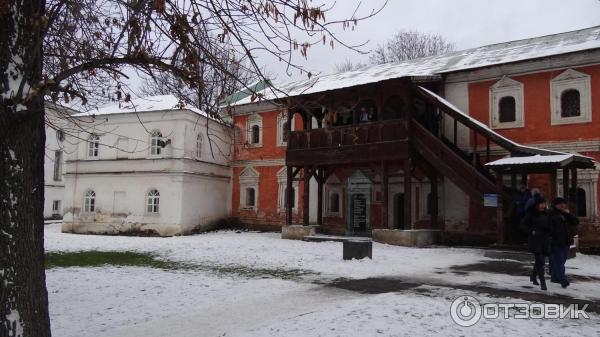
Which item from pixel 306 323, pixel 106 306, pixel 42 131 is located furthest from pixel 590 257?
pixel 42 131

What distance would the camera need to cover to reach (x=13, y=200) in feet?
12.8

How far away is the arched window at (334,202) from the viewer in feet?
71.6

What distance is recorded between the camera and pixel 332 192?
21969 mm

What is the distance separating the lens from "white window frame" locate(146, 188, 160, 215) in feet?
73.7

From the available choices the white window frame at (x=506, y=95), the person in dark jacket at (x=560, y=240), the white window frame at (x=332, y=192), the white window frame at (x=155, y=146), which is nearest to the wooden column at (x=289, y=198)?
the white window frame at (x=332, y=192)

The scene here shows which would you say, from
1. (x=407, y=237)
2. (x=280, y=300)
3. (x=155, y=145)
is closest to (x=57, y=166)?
(x=155, y=145)

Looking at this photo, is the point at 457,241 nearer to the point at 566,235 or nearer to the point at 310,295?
the point at 566,235

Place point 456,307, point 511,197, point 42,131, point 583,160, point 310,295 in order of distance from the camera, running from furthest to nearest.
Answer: point 511,197
point 583,160
point 310,295
point 456,307
point 42,131

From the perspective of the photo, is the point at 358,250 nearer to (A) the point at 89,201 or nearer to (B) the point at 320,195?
(B) the point at 320,195

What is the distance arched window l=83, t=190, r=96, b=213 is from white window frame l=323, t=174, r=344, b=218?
11.6 m

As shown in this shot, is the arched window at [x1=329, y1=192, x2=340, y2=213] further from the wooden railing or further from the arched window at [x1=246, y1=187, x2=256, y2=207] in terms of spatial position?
the arched window at [x1=246, y1=187, x2=256, y2=207]

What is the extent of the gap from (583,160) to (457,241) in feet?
19.2

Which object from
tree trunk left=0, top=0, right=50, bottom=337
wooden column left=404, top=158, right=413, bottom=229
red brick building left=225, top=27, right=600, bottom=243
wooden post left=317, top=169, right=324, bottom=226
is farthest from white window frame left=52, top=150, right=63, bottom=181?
tree trunk left=0, top=0, right=50, bottom=337

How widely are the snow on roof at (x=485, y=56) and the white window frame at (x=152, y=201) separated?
6.01m
